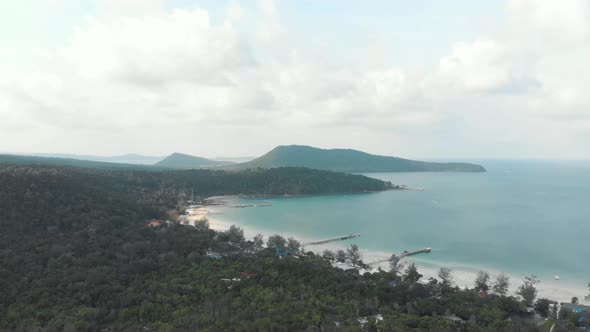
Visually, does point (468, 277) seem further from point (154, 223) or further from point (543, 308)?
point (154, 223)

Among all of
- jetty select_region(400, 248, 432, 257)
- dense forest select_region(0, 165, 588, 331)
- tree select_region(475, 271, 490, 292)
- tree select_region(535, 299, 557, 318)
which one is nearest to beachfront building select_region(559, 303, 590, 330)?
tree select_region(535, 299, 557, 318)

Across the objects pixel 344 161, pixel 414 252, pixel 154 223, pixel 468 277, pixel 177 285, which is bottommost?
pixel 468 277

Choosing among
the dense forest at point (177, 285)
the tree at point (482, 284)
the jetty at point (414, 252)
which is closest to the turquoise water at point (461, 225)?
the jetty at point (414, 252)

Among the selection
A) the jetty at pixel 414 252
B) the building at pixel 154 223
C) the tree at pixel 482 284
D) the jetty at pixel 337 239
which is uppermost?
the building at pixel 154 223

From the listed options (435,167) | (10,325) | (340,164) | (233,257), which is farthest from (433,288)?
(435,167)

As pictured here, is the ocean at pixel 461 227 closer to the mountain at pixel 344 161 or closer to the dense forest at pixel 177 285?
the dense forest at pixel 177 285

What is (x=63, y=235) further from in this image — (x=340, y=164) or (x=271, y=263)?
(x=340, y=164)

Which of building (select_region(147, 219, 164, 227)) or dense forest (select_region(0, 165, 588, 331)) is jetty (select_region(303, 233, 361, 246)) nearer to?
dense forest (select_region(0, 165, 588, 331))

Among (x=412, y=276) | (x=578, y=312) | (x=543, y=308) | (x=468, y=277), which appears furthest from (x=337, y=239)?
(x=578, y=312)
